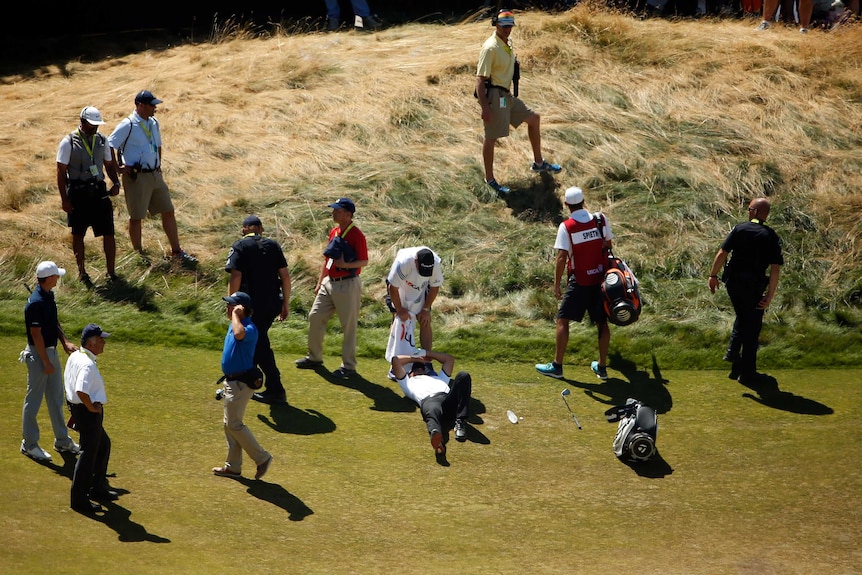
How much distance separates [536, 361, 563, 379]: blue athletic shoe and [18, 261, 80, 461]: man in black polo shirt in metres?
4.68

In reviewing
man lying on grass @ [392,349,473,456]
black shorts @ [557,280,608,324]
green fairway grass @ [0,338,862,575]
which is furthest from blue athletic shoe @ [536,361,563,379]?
man lying on grass @ [392,349,473,456]

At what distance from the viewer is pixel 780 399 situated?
10031mm

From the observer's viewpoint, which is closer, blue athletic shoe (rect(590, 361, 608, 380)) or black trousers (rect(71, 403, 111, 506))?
black trousers (rect(71, 403, 111, 506))

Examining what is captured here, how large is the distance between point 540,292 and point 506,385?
7.17ft

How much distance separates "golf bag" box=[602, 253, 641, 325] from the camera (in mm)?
9898

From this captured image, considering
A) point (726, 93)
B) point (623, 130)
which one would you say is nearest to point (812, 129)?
point (726, 93)

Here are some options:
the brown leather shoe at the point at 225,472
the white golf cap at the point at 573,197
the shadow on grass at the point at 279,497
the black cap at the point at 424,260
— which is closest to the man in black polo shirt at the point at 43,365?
the brown leather shoe at the point at 225,472

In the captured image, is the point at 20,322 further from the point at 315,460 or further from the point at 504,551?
the point at 504,551

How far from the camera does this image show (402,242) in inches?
520

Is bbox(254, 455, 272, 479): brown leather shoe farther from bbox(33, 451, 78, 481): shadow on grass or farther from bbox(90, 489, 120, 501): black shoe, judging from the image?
bbox(33, 451, 78, 481): shadow on grass

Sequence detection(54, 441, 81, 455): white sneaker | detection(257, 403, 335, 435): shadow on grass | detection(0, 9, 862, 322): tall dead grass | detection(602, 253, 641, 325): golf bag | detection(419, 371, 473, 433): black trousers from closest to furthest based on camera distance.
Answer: detection(54, 441, 81, 455): white sneaker, detection(419, 371, 473, 433): black trousers, detection(257, 403, 335, 435): shadow on grass, detection(602, 253, 641, 325): golf bag, detection(0, 9, 862, 322): tall dead grass

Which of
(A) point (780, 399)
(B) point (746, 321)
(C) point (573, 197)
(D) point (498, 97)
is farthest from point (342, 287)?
(A) point (780, 399)

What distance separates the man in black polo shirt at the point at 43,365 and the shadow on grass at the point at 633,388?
493 cm

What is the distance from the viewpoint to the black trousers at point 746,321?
1007 cm
